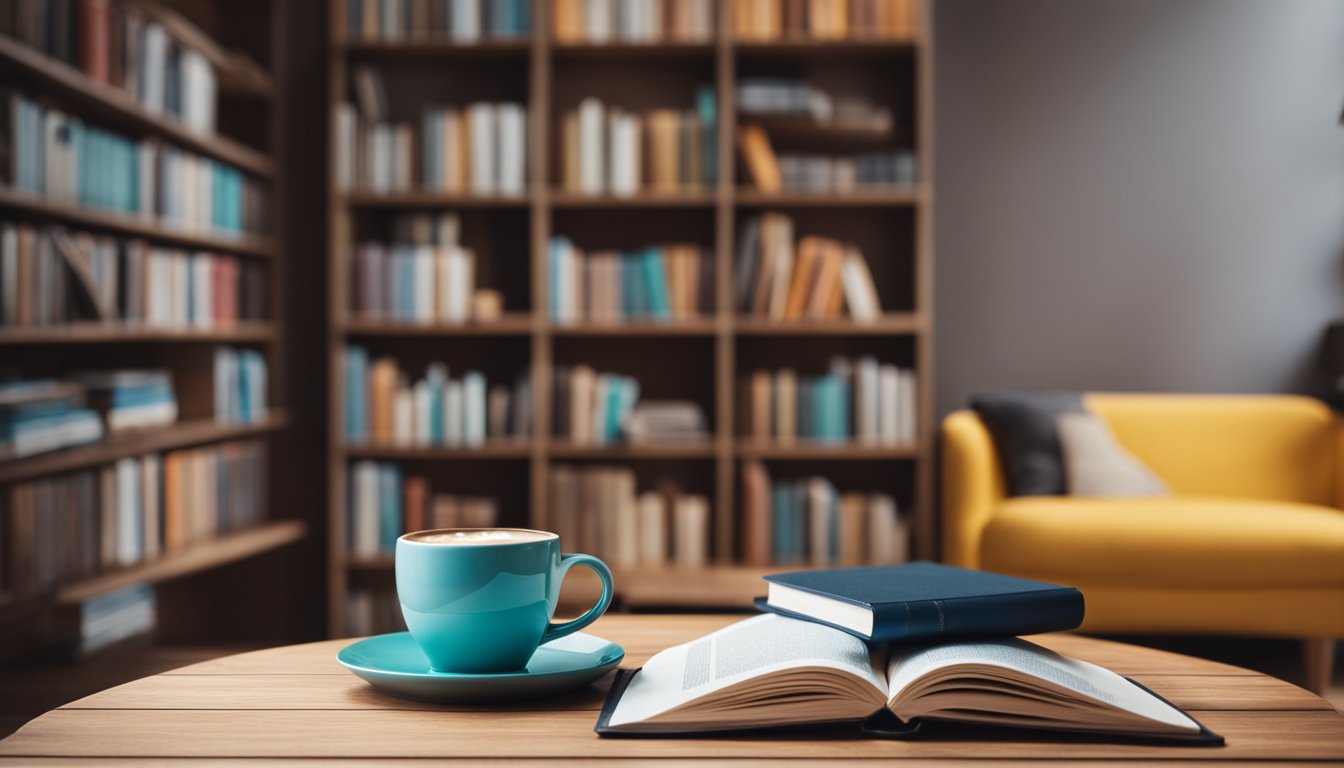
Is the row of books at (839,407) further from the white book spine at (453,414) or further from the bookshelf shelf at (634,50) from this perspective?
the bookshelf shelf at (634,50)

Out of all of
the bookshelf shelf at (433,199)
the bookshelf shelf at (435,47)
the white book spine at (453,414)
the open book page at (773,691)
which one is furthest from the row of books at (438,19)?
the open book page at (773,691)

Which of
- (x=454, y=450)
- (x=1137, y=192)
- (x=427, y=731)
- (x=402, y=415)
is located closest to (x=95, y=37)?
(x=402, y=415)

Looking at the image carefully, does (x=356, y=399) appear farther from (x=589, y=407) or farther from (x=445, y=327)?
(x=589, y=407)

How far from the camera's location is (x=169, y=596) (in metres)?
3.35

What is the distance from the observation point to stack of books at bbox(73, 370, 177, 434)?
2.68m

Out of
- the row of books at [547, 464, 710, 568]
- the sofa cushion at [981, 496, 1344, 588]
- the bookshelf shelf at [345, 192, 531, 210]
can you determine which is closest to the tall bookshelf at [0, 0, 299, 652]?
the bookshelf shelf at [345, 192, 531, 210]

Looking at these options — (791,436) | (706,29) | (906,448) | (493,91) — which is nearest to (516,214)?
(493,91)

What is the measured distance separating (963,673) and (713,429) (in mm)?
2932

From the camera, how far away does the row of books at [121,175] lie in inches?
92.0

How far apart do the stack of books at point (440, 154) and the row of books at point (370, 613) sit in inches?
49.6

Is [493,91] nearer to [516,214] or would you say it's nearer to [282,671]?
[516,214]

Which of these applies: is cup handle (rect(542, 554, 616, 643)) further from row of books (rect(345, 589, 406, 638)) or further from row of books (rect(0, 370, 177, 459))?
row of books (rect(345, 589, 406, 638))

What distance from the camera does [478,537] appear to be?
81cm

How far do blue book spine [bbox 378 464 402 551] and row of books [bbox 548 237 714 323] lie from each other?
2.32 ft
